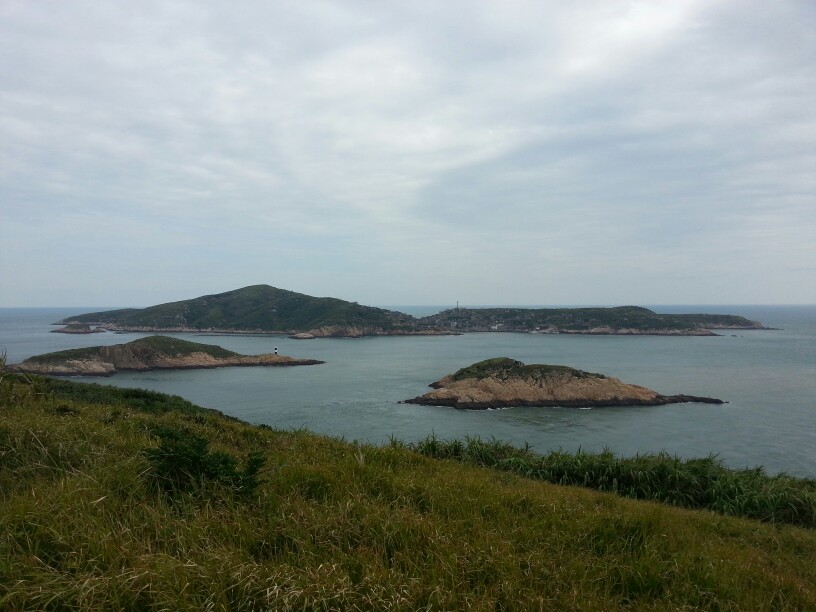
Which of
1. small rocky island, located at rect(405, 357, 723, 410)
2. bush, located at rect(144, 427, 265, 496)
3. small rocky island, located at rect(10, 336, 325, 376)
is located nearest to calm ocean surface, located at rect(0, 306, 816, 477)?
small rocky island, located at rect(405, 357, 723, 410)

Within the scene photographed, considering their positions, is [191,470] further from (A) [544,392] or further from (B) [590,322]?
(B) [590,322]

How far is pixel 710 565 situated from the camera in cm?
337

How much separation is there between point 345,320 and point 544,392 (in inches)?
3378

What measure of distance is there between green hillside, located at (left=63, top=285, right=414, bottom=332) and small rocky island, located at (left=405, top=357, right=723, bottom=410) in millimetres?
82374

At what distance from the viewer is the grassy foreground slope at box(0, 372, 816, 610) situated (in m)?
2.56

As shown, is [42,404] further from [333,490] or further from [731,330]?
[731,330]

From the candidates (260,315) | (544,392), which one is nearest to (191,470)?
(544,392)

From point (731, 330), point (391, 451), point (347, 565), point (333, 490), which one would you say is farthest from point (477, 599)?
point (731, 330)

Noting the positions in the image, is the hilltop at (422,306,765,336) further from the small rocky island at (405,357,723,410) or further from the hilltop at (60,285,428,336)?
the small rocky island at (405,357,723,410)

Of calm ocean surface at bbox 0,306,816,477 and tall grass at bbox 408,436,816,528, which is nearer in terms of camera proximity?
tall grass at bbox 408,436,816,528

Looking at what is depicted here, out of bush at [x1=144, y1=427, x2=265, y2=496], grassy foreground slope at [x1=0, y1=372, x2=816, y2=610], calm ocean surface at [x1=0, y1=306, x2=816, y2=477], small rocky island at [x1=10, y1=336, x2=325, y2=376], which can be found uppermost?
bush at [x1=144, y1=427, x2=265, y2=496]

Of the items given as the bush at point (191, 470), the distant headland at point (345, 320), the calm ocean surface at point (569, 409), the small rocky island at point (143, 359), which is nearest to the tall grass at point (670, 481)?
the calm ocean surface at point (569, 409)

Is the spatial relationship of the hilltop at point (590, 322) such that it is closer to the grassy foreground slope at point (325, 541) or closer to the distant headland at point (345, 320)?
the distant headland at point (345, 320)

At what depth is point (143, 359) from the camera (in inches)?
2534
